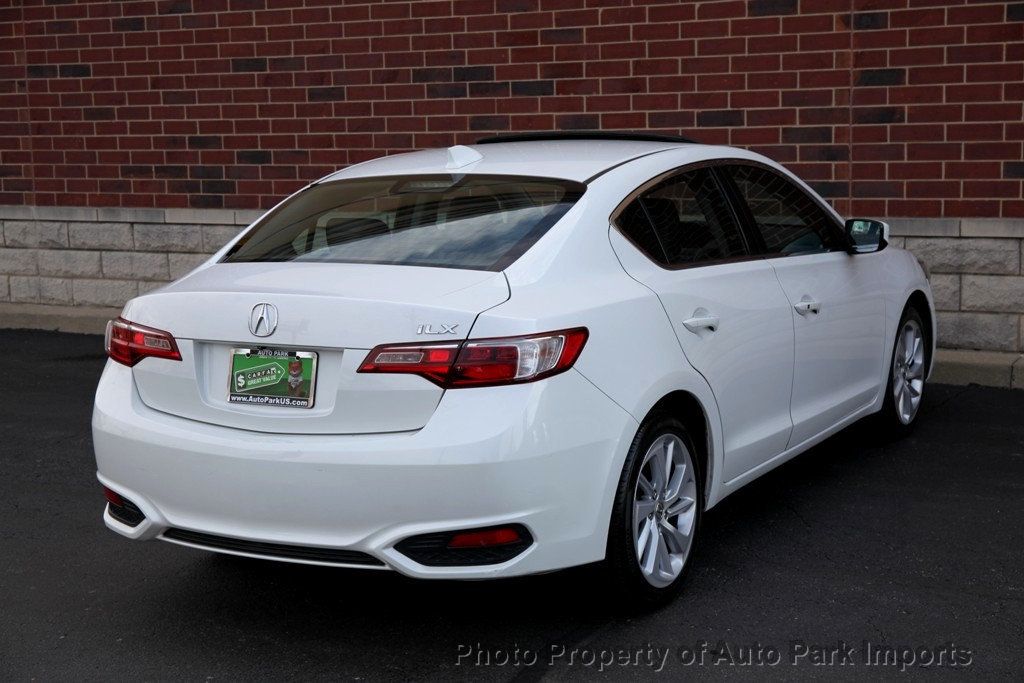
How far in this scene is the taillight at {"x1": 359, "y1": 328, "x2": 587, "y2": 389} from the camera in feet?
12.3

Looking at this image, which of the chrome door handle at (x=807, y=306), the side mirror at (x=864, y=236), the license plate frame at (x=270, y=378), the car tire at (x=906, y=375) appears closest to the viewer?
the license plate frame at (x=270, y=378)

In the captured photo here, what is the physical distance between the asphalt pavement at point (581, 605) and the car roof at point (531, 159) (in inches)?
58.0

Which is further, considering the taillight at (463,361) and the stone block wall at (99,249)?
the stone block wall at (99,249)

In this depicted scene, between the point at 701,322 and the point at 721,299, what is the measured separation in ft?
0.84

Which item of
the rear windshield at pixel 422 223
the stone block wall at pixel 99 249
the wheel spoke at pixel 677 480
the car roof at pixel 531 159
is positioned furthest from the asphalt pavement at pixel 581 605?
the stone block wall at pixel 99 249

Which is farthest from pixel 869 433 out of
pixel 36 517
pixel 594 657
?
pixel 36 517

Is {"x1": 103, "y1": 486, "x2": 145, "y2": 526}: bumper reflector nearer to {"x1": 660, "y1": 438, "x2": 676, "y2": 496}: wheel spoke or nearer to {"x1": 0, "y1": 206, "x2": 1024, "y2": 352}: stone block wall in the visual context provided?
{"x1": 660, "y1": 438, "x2": 676, "y2": 496}: wheel spoke

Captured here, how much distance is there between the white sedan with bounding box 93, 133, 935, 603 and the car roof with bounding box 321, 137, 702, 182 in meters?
0.02

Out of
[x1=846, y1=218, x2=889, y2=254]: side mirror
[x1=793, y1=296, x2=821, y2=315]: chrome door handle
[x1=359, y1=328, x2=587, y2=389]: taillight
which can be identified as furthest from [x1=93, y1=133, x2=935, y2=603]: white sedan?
[x1=846, y1=218, x2=889, y2=254]: side mirror

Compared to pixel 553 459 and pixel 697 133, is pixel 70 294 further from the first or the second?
pixel 553 459

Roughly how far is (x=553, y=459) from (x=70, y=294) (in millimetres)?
8937

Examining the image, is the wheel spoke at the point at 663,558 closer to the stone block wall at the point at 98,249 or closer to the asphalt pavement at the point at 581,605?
the asphalt pavement at the point at 581,605

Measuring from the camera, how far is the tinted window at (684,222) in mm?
4645

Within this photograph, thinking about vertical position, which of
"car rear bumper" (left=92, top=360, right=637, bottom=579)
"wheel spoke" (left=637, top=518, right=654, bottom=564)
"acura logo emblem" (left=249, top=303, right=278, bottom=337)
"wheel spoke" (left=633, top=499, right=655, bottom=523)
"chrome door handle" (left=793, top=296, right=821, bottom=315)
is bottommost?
"wheel spoke" (left=637, top=518, right=654, bottom=564)
